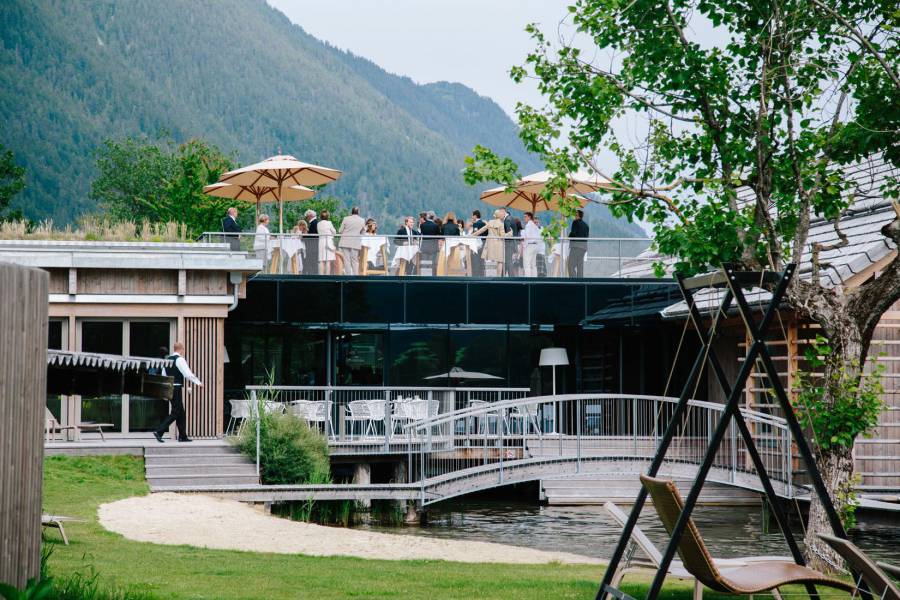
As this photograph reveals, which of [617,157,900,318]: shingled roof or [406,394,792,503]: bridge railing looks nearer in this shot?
[617,157,900,318]: shingled roof

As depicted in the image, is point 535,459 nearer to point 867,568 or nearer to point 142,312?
point 142,312

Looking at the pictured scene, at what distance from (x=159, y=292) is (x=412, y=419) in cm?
565

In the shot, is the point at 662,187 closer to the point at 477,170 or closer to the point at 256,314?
the point at 477,170

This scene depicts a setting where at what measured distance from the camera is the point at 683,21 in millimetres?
12508

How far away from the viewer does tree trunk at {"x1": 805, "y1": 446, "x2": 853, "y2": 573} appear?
38.4 feet

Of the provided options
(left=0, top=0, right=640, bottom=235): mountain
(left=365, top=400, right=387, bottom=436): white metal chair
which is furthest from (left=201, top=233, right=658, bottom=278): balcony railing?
(left=0, top=0, right=640, bottom=235): mountain

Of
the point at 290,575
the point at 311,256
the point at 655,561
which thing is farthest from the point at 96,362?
the point at 311,256

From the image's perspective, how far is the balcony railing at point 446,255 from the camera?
2553 centimetres

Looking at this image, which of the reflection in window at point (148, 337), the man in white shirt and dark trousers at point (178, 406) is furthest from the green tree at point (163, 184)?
the man in white shirt and dark trousers at point (178, 406)

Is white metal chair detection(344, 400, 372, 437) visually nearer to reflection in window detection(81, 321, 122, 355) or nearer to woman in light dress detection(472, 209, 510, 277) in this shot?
reflection in window detection(81, 321, 122, 355)

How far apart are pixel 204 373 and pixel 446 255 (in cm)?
612

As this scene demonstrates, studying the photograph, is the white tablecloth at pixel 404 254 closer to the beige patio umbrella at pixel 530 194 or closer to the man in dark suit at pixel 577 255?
the beige patio umbrella at pixel 530 194

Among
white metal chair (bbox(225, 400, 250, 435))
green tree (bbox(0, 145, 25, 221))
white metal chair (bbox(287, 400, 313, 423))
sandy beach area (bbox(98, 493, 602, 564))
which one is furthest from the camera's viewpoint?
green tree (bbox(0, 145, 25, 221))

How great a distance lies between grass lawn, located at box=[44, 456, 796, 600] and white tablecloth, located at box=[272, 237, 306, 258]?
38.4 ft
